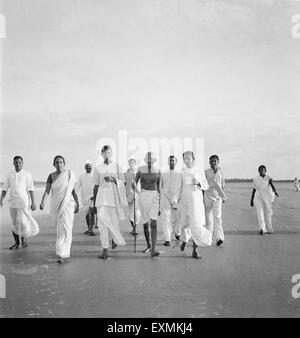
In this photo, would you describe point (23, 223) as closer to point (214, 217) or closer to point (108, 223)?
point (108, 223)

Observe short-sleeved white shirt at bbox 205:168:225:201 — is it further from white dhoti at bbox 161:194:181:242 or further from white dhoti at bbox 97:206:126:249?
white dhoti at bbox 97:206:126:249

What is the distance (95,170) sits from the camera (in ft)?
26.8

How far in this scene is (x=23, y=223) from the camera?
356 inches

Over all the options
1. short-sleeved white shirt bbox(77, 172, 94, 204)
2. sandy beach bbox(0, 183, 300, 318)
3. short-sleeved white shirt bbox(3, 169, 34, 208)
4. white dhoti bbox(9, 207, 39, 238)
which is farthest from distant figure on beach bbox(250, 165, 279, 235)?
short-sleeved white shirt bbox(3, 169, 34, 208)

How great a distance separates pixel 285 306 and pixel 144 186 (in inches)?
164

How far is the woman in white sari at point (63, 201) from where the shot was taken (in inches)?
303

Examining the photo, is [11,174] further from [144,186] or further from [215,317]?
[215,317]

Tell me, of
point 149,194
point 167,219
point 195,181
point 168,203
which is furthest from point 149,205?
point 168,203

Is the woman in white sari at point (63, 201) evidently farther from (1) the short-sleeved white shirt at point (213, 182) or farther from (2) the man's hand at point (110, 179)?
(1) the short-sleeved white shirt at point (213, 182)

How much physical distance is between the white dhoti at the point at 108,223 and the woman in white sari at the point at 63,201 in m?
0.55

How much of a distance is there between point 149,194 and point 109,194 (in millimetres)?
858

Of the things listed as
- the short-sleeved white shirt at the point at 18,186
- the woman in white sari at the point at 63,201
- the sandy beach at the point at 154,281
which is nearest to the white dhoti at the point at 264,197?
the sandy beach at the point at 154,281
